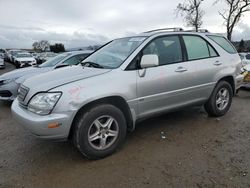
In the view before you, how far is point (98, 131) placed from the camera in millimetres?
3141

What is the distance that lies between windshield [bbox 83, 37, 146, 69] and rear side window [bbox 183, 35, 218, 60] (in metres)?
0.92

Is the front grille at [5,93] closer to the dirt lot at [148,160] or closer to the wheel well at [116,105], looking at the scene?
the dirt lot at [148,160]

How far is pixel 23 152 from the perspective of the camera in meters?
3.49

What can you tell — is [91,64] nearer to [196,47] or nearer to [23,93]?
[23,93]

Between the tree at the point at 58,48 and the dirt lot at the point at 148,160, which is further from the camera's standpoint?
the tree at the point at 58,48

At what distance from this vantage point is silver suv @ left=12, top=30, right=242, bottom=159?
113 inches

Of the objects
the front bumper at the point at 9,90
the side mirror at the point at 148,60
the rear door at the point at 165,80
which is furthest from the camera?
the front bumper at the point at 9,90

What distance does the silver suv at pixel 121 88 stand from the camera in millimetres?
2859

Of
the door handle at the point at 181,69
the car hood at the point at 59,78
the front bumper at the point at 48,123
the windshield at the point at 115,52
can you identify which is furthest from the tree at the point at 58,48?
the front bumper at the point at 48,123

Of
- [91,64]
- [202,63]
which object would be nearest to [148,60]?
[91,64]

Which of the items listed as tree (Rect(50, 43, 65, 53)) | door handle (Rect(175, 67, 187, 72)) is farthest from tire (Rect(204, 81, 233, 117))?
tree (Rect(50, 43, 65, 53))

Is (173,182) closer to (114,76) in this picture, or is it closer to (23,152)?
(114,76)

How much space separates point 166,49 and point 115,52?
86 cm

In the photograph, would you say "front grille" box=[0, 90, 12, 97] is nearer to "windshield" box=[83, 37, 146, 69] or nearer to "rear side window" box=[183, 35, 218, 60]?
"windshield" box=[83, 37, 146, 69]
